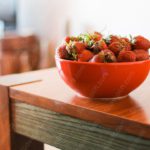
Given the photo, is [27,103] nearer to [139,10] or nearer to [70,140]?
[70,140]

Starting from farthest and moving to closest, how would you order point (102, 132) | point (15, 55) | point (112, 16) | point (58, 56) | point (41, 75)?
point (15, 55) → point (112, 16) → point (41, 75) → point (58, 56) → point (102, 132)

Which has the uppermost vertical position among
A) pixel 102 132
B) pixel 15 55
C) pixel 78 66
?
pixel 78 66

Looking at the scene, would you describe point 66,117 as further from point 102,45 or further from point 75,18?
point 75,18

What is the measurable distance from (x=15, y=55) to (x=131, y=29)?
3.82 ft

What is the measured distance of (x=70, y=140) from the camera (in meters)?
0.72

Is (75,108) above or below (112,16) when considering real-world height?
below

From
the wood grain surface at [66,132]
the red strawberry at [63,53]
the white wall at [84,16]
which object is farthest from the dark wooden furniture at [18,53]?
the red strawberry at [63,53]

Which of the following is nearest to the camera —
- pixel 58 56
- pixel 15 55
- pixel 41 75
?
pixel 58 56

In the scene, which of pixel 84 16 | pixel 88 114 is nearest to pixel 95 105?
pixel 88 114

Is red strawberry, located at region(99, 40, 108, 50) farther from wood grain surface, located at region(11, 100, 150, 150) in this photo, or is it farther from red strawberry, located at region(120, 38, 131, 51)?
wood grain surface, located at region(11, 100, 150, 150)

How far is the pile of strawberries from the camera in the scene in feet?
2.28

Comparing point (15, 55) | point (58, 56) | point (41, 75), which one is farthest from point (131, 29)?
point (58, 56)

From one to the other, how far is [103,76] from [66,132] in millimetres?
166

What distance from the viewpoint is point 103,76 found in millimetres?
700
